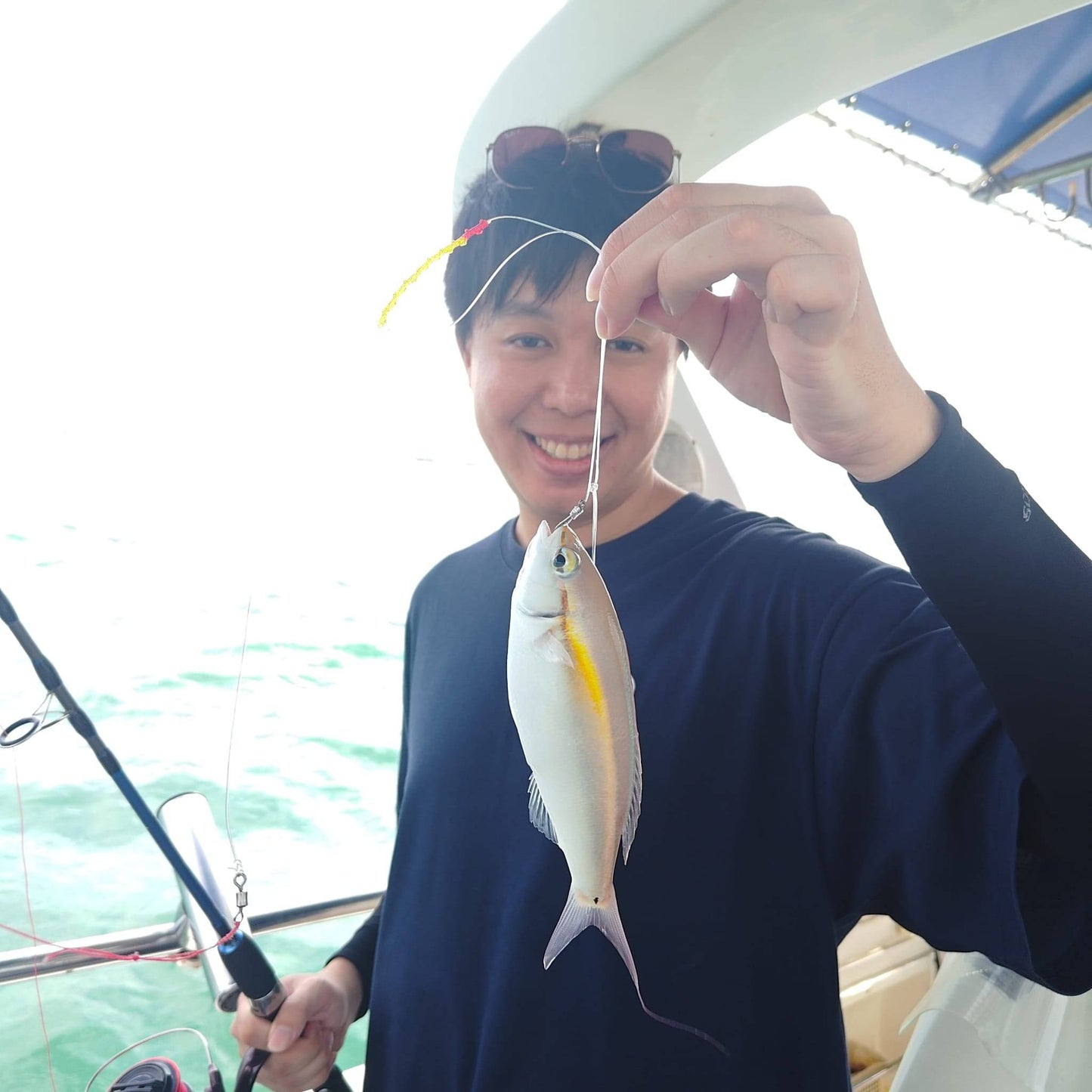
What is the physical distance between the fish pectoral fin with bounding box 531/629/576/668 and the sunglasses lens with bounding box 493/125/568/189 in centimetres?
83

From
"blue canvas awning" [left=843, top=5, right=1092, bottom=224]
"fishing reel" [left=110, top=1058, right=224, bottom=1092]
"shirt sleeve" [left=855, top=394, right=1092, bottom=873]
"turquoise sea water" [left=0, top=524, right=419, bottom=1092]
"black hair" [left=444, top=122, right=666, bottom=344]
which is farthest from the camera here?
"turquoise sea water" [left=0, top=524, right=419, bottom=1092]

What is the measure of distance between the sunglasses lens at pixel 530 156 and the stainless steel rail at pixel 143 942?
1605mm

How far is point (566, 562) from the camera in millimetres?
771

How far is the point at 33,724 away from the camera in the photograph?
124 cm

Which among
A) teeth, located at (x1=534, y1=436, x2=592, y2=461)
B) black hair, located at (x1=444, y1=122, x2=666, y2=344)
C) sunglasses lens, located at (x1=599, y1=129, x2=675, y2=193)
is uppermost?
sunglasses lens, located at (x1=599, y1=129, x2=675, y2=193)

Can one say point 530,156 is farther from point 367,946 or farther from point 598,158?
point 367,946

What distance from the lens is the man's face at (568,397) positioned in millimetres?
1107

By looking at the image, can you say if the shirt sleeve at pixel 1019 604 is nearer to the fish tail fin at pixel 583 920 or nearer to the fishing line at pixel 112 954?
the fish tail fin at pixel 583 920

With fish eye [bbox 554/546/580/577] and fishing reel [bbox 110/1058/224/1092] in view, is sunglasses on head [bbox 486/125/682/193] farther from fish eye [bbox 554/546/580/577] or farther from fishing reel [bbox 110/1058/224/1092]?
fishing reel [bbox 110/1058/224/1092]

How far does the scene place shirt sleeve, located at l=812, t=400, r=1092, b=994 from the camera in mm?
619

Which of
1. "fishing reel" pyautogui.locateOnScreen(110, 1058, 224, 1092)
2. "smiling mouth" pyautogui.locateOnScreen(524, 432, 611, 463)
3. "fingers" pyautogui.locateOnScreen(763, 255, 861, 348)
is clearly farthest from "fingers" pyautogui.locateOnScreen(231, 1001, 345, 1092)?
"fingers" pyautogui.locateOnScreen(763, 255, 861, 348)

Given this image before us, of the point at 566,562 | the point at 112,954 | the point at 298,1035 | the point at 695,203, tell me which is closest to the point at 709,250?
the point at 695,203

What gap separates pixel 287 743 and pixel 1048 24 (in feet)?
18.5

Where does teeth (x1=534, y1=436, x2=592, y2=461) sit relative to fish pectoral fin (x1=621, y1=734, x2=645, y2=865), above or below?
above
